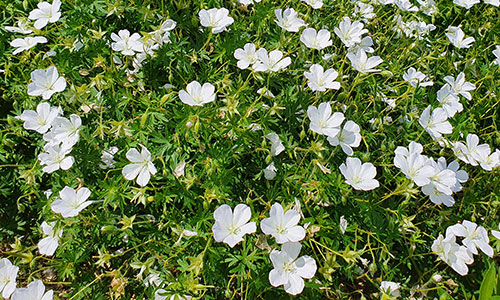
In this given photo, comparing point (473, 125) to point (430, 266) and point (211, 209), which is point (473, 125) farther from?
point (211, 209)

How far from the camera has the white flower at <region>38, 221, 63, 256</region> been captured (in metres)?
1.94

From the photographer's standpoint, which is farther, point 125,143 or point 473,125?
point 473,125

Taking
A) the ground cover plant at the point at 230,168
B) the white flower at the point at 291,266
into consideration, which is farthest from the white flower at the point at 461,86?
the white flower at the point at 291,266

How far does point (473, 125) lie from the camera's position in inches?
104

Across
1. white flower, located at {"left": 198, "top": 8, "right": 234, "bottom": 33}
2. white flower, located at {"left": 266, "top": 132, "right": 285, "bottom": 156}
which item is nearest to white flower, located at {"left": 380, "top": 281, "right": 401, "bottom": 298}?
white flower, located at {"left": 266, "top": 132, "right": 285, "bottom": 156}

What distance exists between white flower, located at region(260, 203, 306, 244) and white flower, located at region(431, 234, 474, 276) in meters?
0.76

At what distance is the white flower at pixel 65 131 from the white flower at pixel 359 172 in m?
1.34

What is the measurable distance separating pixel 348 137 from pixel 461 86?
994mm

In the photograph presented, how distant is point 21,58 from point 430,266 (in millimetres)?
2735

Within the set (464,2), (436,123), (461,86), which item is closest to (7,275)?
(436,123)

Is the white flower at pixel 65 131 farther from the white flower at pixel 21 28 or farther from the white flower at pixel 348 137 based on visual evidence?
the white flower at pixel 348 137

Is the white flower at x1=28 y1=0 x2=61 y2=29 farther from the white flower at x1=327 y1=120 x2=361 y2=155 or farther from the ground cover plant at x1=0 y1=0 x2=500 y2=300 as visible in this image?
the white flower at x1=327 y1=120 x2=361 y2=155

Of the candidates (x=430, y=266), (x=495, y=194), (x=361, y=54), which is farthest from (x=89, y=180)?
(x=495, y=194)

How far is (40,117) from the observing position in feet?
7.13
